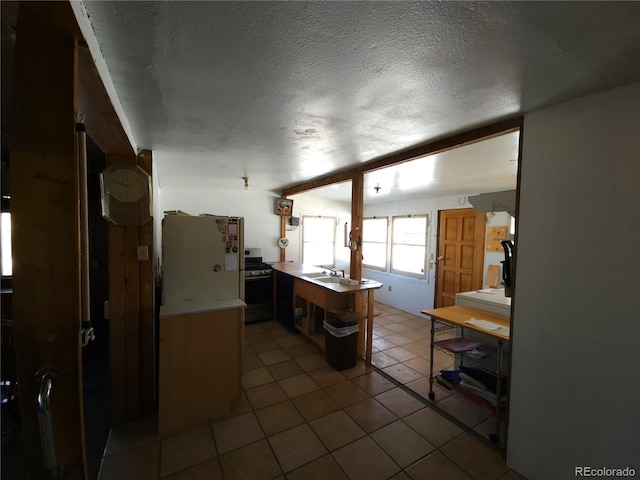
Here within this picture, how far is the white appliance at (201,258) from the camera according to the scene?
2701mm

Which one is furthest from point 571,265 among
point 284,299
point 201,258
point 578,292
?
point 284,299

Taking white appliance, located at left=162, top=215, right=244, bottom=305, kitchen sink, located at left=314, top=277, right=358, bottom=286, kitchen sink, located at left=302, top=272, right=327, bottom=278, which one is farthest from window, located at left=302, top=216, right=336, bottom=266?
white appliance, located at left=162, top=215, right=244, bottom=305

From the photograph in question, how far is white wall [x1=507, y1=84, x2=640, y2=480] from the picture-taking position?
56.9 inches

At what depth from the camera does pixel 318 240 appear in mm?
6172

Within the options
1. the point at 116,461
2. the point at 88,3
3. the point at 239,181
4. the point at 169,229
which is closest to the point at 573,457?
the point at 116,461

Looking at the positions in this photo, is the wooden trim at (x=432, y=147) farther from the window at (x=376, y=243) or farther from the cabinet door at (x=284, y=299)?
the window at (x=376, y=243)

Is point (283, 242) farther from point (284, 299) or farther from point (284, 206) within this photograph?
point (284, 299)

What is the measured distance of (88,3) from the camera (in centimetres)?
98

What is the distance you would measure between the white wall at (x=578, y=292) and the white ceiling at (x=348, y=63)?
211 millimetres

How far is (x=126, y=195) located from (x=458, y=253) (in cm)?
440

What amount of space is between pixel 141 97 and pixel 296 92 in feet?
2.76

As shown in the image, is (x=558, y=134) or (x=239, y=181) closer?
(x=558, y=134)

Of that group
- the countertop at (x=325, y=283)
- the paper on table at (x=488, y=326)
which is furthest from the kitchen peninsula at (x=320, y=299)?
the paper on table at (x=488, y=326)

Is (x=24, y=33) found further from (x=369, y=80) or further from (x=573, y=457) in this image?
(x=573, y=457)
